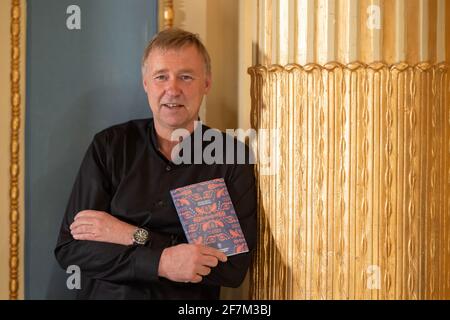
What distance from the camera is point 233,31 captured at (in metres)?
2.35

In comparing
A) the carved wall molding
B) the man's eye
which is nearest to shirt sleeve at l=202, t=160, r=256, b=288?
the carved wall molding

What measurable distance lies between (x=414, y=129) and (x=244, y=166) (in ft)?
1.61

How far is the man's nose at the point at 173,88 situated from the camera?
1966 mm

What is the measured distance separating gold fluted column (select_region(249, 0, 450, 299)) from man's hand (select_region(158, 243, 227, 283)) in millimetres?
256

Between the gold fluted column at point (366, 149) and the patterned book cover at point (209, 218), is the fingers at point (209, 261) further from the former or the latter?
the gold fluted column at point (366, 149)

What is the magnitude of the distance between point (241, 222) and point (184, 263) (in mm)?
219

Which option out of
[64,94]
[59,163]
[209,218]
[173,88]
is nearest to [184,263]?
[209,218]

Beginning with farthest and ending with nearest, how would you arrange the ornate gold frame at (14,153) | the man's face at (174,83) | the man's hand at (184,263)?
the ornate gold frame at (14,153) → the man's face at (174,83) → the man's hand at (184,263)

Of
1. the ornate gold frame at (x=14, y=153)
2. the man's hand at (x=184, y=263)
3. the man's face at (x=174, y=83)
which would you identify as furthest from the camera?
the ornate gold frame at (x=14, y=153)

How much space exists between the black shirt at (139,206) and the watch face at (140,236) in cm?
2

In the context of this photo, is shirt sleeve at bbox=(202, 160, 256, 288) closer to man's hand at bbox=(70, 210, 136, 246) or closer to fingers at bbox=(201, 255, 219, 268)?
fingers at bbox=(201, 255, 219, 268)

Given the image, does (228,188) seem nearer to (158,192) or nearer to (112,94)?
(158,192)

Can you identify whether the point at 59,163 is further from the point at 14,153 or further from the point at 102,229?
the point at 102,229

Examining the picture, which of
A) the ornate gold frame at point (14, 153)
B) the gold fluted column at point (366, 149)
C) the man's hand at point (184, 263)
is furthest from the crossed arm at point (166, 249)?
the ornate gold frame at point (14, 153)
